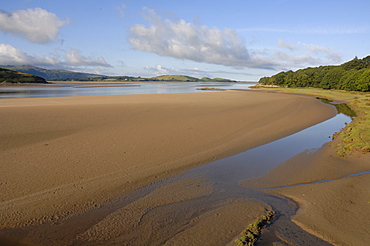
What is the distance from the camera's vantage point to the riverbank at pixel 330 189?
4820mm

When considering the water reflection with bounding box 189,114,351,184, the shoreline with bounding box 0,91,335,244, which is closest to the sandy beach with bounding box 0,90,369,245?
the shoreline with bounding box 0,91,335,244

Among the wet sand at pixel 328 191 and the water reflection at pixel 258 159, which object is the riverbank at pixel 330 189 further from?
the water reflection at pixel 258 159

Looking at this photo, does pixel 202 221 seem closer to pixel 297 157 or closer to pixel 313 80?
pixel 297 157

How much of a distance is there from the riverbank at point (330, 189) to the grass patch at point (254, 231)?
0.58 m

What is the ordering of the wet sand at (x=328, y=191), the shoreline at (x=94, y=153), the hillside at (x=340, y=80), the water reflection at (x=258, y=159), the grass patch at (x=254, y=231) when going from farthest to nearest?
the hillside at (x=340, y=80) < the water reflection at (x=258, y=159) < the shoreline at (x=94, y=153) < the wet sand at (x=328, y=191) < the grass patch at (x=254, y=231)

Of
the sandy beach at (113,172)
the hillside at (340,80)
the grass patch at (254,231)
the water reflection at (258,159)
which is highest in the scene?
the hillside at (340,80)

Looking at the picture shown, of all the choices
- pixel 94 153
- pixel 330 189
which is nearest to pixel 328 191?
pixel 330 189

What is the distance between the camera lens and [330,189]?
6695mm

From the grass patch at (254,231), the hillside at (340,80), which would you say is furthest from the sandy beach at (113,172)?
the hillside at (340,80)

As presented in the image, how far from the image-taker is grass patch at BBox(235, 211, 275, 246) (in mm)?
A: 4348

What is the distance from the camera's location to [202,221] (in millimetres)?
5094

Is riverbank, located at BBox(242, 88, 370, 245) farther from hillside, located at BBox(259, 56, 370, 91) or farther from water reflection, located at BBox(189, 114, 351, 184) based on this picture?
hillside, located at BBox(259, 56, 370, 91)

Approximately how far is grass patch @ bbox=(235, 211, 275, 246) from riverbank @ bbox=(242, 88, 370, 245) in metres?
0.58

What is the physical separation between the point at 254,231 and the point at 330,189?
130 inches
